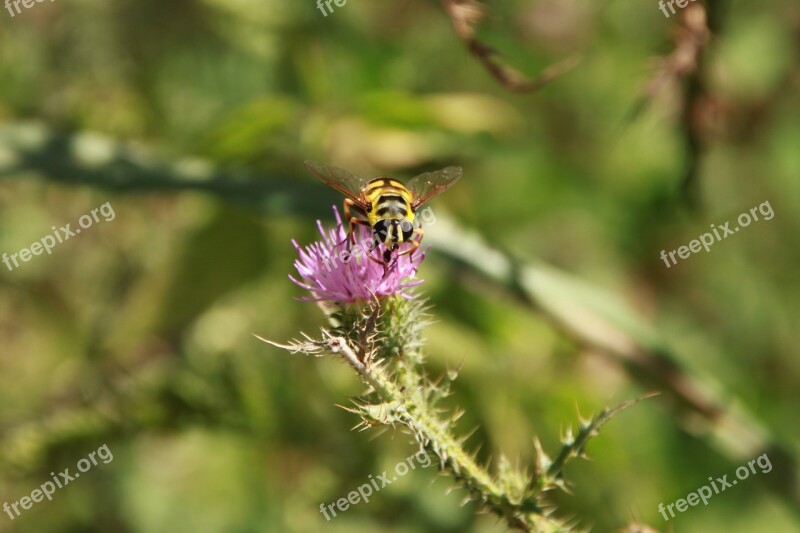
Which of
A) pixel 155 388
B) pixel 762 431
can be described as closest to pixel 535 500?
pixel 762 431

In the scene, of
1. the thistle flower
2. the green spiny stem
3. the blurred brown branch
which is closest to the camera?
the green spiny stem

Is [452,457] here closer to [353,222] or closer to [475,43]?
[353,222]

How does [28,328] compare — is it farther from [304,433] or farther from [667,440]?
[667,440]

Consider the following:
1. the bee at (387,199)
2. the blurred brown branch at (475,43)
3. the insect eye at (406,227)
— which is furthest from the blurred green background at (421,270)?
the insect eye at (406,227)

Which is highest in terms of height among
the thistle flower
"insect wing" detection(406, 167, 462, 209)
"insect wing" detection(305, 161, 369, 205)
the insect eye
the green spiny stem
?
"insect wing" detection(305, 161, 369, 205)

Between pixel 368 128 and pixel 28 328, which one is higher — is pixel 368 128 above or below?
below

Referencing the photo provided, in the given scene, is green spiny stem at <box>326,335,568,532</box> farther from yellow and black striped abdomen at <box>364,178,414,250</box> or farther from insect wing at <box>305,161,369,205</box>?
insect wing at <box>305,161,369,205</box>

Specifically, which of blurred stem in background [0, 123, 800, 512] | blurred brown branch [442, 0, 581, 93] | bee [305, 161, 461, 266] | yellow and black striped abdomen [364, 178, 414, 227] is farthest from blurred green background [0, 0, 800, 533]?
yellow and black striped abdomen [364, 178, 414, 227]

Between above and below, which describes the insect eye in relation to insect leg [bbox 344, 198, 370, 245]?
below
